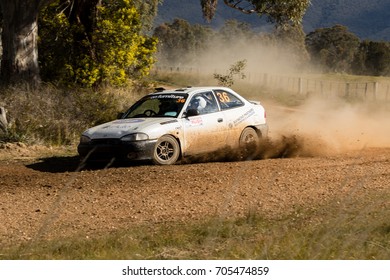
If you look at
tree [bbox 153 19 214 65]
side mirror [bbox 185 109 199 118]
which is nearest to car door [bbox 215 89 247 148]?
side mirror [bbox 185 109 199 118]

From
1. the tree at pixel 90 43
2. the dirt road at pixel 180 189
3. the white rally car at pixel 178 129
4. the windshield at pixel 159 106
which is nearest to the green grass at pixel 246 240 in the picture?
the dirt road at pixel 180 189

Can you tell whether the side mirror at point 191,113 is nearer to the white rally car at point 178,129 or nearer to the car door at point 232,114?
the white rally car at point 178,129

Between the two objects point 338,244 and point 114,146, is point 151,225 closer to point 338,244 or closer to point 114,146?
point 338,244

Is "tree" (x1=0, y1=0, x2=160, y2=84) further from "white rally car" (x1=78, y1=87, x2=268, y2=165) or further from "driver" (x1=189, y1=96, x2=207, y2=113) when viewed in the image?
"driver" (x1=189, y1=96, x2=207, y2=113)

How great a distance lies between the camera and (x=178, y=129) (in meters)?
13.0

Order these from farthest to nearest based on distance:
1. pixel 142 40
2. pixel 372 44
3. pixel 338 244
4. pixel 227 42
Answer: pixel 227 42 → pixel 372 44 → pixel 142 40 → pixel 338 244

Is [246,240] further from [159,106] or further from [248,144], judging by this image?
[248,144]

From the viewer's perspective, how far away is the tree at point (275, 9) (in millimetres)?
24594

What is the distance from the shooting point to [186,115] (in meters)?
13.3

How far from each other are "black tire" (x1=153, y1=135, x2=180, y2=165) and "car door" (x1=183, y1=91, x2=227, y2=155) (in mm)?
245

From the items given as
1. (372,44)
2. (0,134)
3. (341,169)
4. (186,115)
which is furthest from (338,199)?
(372,44)

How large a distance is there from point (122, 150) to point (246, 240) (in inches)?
200

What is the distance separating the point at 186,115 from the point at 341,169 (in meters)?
3.01

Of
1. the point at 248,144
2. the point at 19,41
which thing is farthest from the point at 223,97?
Answer: the point at 19,41
